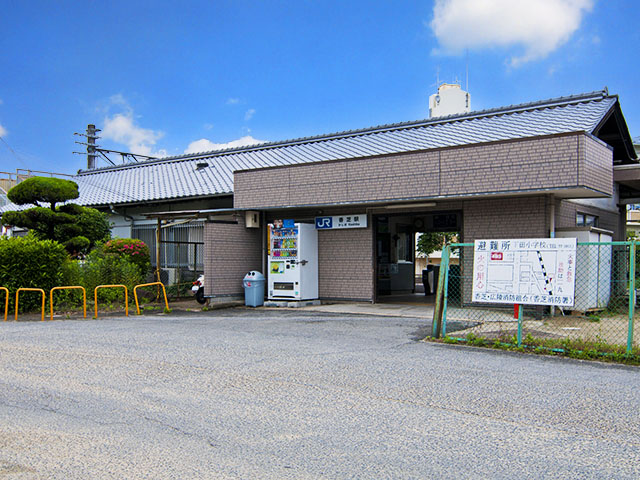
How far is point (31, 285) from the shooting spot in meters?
14.0

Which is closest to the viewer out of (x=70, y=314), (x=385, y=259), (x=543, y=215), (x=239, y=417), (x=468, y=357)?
(x=239, y=417)

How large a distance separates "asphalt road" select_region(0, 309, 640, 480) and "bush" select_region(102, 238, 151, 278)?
8.68 m

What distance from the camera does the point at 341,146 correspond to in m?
20.0

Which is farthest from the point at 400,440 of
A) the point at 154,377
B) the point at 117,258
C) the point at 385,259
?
the point at 385,259

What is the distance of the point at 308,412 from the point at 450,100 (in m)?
35.5

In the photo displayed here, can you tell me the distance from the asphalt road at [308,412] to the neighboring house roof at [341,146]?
7071 millimetres

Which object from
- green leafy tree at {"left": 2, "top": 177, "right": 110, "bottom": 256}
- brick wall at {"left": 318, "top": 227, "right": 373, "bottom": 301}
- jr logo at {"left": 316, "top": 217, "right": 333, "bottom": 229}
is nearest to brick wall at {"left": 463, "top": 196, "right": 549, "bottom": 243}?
brick wall at {"left": 318, "top": 227, "right": 373, "bottom": 301}

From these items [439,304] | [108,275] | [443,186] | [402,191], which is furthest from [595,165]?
[108,275]

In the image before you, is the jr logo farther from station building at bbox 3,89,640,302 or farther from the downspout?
the downspout

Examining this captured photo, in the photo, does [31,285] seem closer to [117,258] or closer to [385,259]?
[117,258]

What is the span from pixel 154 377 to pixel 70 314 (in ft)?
26.6

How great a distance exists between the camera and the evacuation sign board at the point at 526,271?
8469 millimetres

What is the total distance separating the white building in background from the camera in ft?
124

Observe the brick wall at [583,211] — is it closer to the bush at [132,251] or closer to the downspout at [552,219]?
the downspout at [552,219]
